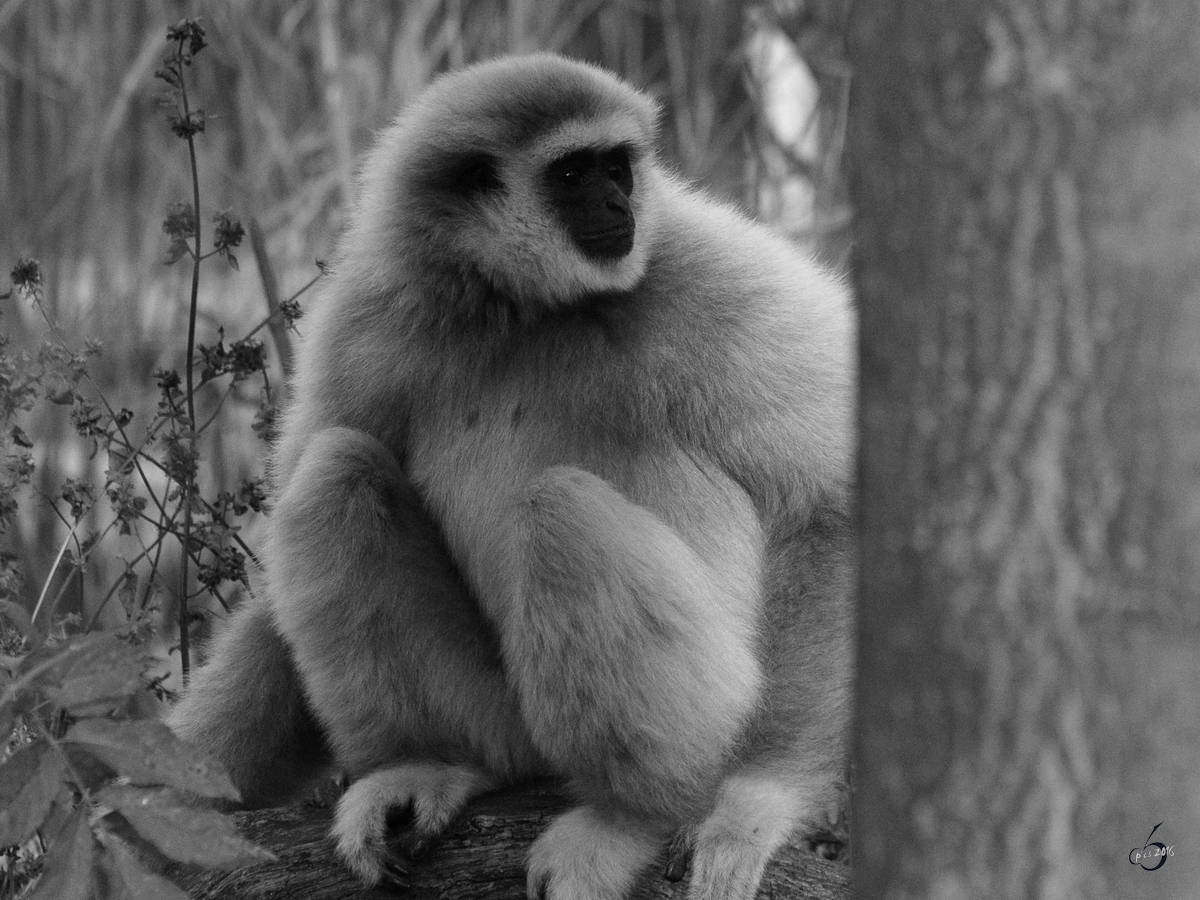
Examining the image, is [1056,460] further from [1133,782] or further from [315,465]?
[315,465]

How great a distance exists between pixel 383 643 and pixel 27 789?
4.31ft

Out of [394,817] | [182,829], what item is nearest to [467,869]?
[394,817]

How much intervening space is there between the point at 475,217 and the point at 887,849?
277 cm

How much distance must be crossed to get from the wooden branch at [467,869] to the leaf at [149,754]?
1.16 metres

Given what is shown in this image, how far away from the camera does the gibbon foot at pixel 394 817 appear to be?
11.7ft

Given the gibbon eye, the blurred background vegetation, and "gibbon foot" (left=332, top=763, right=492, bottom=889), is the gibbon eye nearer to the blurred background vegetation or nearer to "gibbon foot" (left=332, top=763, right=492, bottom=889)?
"gibbon foot" (left=332, top=763, right=492, bottom=889)

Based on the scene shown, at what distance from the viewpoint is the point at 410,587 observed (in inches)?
149

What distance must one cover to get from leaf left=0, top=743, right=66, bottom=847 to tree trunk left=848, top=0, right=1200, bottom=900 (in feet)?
5.30

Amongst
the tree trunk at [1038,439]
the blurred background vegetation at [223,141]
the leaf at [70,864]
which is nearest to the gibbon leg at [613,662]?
the leaf at [70,864]

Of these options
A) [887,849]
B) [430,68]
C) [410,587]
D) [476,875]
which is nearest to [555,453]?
[410,587]

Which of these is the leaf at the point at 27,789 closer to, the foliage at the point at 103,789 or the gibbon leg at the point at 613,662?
the foliage at the point at 103,789

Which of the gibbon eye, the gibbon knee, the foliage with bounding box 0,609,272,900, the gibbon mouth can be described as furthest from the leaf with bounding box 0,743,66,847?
the gibbon eye

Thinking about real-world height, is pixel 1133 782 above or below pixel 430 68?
below

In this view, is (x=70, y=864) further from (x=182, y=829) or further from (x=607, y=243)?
(x=607, y=243)
